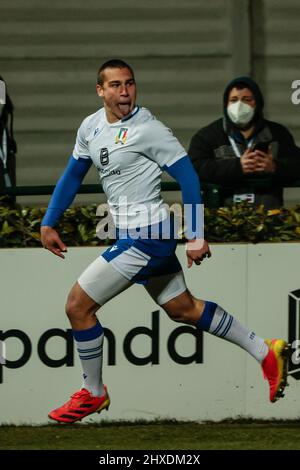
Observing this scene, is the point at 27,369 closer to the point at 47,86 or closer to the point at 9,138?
the point at 9,138

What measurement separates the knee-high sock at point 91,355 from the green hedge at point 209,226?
85 centimetres

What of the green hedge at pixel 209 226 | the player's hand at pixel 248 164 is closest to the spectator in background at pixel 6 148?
the green hedge at pixel 209 226

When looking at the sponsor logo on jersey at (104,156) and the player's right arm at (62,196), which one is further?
the player's right arm at (62,196)

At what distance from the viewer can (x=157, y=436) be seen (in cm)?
835

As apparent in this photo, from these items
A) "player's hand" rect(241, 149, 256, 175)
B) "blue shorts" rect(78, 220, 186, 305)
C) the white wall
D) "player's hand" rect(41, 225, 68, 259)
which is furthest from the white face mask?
"player's hand" rect(41, 225, 68, 259)

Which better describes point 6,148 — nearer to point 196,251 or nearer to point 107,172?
point 107,172

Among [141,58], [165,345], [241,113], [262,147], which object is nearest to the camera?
[165,345]

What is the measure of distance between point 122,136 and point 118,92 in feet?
0.77

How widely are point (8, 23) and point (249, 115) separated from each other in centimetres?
419

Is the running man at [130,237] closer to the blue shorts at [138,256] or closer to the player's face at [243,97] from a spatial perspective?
the blue shorts at [138,256]

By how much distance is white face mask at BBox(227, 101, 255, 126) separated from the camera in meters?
9.27

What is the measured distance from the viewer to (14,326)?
28.5ft

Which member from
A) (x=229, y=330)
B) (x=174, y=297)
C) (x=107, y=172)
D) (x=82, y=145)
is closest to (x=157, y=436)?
(x=229, y=330)

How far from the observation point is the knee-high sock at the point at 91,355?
26.5 ft
